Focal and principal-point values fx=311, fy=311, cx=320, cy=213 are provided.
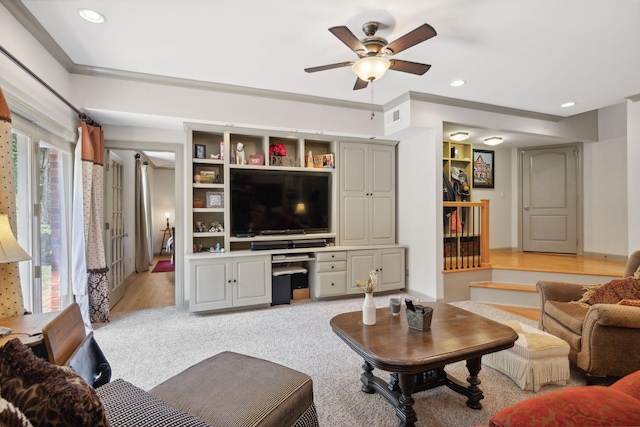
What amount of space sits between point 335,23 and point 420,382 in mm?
2702

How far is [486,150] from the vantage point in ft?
19.6

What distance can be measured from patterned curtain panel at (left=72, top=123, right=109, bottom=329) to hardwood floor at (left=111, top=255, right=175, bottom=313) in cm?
56

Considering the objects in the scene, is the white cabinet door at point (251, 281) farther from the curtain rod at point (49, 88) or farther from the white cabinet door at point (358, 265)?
the curtain rod at point (49, 88)

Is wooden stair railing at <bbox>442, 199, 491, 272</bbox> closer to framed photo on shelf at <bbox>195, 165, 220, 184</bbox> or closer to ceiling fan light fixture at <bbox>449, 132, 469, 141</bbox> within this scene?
ceiling fan light fixture at <bbox>449, 132, 469, 141</bbox>

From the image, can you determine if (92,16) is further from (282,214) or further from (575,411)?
(575,411)

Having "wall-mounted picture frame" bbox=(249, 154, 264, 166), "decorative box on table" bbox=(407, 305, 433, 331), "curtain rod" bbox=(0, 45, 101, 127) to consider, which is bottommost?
"decorative box on table" bbox=(407, 305, 433, 331)

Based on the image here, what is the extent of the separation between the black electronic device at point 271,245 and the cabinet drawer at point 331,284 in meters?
0.62

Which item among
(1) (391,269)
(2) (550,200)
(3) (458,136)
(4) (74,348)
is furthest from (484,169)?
(4) (74,348)

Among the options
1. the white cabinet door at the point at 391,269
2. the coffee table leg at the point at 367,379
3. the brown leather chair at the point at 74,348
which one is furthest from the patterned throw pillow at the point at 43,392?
the white cabinet door at the point at 391,269

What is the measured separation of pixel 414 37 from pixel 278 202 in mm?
2692

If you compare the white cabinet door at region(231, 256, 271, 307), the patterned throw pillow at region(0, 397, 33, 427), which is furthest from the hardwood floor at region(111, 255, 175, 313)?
the patterned throw pillow at region(0, 397, 33, 427)

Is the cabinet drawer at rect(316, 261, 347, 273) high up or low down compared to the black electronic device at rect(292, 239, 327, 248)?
down

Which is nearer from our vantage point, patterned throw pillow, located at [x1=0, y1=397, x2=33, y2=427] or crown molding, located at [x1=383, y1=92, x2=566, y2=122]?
patterned throw pillow, located at [x1=0, y1=397, x2=33, y2=427]

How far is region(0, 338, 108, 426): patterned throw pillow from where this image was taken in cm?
70
